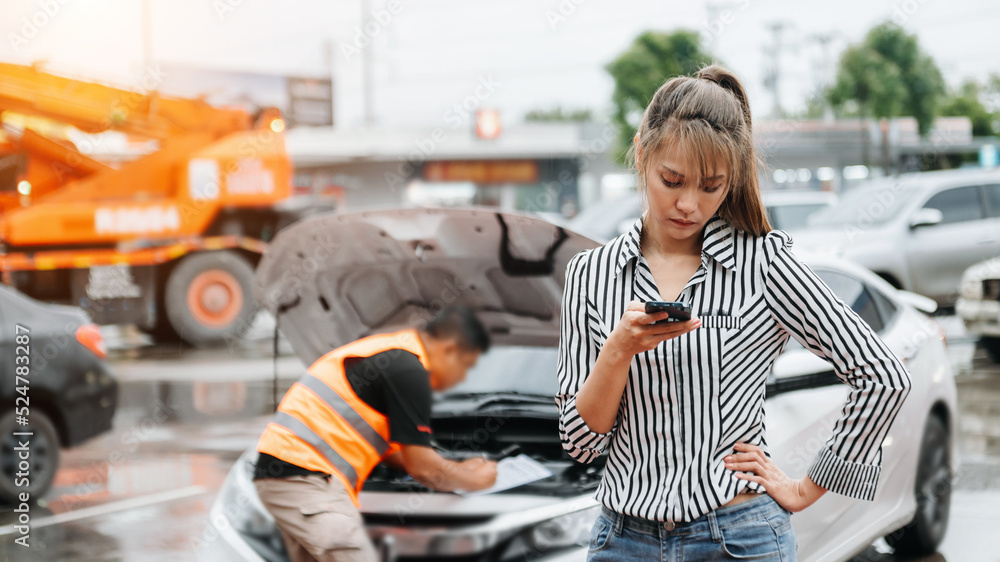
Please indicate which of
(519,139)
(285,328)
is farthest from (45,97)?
(519,139)

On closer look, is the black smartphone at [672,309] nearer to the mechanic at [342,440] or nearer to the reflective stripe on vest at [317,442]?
the mechanic at [342,440]

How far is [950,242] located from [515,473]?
9058 millimetres

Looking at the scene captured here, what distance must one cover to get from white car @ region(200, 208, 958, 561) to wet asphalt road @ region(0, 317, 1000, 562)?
1.63ft

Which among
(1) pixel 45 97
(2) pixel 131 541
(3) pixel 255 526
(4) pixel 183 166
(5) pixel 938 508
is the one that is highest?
(1) pixel 45 97

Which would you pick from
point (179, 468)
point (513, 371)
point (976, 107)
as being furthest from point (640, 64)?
point (513, 371)

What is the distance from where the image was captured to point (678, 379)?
63.1 inches

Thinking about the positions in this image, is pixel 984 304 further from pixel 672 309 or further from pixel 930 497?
pixel 672 309

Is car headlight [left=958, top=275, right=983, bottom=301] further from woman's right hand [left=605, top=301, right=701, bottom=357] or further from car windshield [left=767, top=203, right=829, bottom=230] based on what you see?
woman's right hand [left=605, top=301, right=701, bottom=357]

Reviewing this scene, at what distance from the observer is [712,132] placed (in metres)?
1.58

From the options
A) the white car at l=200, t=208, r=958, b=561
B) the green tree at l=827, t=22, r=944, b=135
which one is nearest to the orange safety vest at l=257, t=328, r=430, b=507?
the white car at l=200, t=208, r=958, b=561

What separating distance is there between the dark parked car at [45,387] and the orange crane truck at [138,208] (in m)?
6.16

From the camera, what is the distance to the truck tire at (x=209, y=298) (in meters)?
11.5

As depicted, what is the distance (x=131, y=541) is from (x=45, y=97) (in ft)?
26.7

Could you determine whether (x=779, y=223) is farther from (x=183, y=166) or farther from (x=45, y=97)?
(x=45, y=97)
